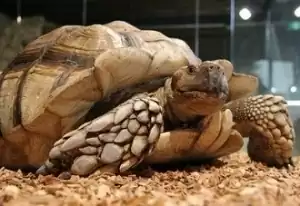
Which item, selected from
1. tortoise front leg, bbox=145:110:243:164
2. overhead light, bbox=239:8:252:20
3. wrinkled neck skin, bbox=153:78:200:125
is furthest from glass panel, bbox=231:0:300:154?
wrinkled neck skin, bbox=153:78:200:125

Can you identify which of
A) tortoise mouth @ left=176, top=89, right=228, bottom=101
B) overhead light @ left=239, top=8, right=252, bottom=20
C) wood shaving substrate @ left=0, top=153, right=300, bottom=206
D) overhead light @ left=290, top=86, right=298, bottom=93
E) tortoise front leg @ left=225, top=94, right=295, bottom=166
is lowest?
overhead light @ left=290, top=86, right=298, bottom=93

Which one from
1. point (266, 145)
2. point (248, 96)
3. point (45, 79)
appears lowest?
point (266, 145)

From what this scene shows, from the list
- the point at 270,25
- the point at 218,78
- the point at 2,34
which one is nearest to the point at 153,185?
the point at 218,78

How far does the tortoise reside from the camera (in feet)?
5.66

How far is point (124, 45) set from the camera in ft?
6.55

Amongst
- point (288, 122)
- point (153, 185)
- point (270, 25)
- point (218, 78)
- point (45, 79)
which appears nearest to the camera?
point (153, 185)

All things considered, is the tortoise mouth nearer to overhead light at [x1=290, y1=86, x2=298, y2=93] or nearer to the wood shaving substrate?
the wood shaving substrate

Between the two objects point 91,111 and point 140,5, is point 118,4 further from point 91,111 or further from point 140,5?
point 91,111

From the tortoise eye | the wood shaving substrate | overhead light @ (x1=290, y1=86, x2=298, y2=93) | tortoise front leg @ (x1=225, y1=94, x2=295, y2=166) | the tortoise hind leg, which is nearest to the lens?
the wood shaving substrate

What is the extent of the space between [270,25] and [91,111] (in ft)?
7.95

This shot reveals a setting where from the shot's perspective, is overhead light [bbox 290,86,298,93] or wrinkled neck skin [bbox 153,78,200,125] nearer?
wrinkled neck skin [bbox 153,78,200,125]

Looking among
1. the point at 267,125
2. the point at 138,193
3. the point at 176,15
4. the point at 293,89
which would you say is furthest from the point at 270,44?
the point at 138,193

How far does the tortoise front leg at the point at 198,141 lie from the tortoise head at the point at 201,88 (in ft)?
0.28

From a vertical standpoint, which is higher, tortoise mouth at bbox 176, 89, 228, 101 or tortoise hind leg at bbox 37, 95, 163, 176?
tortoise mouth at bbox 176, 89, 228, 101
